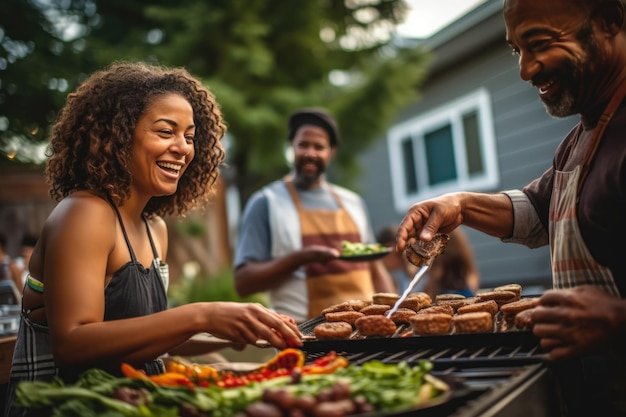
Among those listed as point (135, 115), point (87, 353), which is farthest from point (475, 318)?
point (135, 115)

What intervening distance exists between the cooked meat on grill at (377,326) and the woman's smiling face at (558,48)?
101 cm

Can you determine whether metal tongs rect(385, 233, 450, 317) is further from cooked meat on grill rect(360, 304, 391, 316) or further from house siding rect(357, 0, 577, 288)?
house siding rect(357, 0, 577, 288)

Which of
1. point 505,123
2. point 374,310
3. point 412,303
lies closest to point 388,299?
point 412,303

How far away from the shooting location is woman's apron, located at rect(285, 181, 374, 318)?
4281 millimetres

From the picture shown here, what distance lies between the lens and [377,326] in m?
2.24

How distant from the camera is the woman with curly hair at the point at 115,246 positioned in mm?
1974

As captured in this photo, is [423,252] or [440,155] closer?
[423,252]

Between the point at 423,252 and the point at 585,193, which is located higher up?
the point at 585,193

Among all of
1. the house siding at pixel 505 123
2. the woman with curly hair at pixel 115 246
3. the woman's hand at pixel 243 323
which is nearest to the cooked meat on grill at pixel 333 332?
the woman with curly hair at pixel 115 246

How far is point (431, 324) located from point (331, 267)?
2195 mm

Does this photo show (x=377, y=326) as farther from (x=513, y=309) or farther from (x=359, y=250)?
A: (x=359, y=250)

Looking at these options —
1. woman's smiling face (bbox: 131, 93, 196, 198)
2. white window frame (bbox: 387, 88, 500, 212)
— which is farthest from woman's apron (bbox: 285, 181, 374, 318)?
white window frame (bbox: 387, 88, 500, 212)

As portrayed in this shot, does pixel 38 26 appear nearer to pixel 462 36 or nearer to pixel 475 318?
pixel 462 36

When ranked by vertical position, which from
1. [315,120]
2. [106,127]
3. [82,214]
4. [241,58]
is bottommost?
Answer: [82,214]
